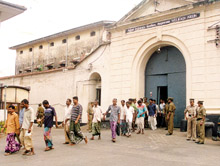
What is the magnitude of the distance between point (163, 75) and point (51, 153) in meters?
10.4

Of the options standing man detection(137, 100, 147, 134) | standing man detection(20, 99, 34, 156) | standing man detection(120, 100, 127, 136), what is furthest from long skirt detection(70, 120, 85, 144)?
standing man detection(137, 100, 147, 134)

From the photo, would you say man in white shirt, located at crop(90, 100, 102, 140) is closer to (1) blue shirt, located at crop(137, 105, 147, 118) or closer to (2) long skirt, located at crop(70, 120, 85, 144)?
(2) long skirt, located at crop(70, 120, 85, 144)

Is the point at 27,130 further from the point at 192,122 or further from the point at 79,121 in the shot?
the point at 192,122

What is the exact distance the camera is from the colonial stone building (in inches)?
582

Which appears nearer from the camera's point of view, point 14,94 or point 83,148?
point 83,148

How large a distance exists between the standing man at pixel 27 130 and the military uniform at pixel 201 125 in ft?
21.1

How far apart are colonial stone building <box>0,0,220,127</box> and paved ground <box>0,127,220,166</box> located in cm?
446

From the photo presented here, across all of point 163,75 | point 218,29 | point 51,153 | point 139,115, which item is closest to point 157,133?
point 139,115

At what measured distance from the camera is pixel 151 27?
56.1ft

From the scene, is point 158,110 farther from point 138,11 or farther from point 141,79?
point 138,11

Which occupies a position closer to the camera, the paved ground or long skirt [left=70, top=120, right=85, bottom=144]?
the paved ground

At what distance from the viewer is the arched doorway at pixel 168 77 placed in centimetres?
1650

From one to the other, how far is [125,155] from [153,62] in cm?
1049

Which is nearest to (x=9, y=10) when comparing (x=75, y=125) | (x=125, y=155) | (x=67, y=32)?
(x=75, y=125)
